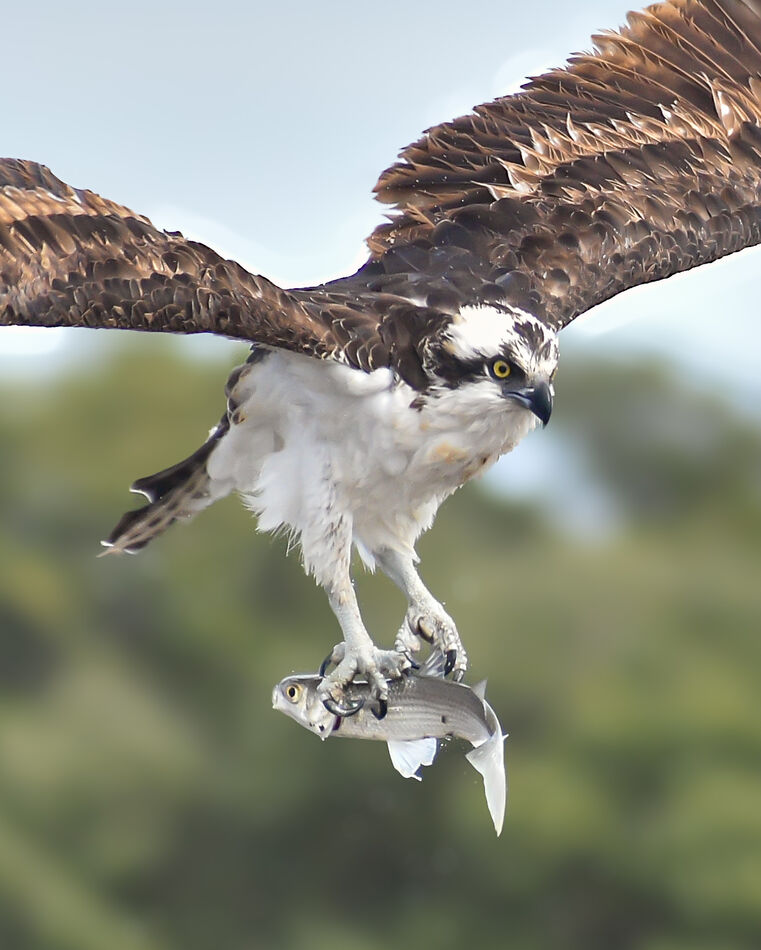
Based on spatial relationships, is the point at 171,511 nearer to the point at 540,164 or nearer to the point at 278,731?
the point at 540,164

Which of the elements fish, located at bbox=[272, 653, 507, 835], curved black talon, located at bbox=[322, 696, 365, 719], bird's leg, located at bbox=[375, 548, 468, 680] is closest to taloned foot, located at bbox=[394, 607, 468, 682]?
bird's leg, located at bbox=[375, 548, 468, 680]

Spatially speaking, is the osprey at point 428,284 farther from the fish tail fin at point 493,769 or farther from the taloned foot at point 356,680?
the fish tail fin at point 493,769

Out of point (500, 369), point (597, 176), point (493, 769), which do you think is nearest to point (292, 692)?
point (493, 769)

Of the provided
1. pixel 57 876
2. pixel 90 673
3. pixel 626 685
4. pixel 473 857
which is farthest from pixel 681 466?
pixel 57 876

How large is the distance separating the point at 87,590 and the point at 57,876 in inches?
118

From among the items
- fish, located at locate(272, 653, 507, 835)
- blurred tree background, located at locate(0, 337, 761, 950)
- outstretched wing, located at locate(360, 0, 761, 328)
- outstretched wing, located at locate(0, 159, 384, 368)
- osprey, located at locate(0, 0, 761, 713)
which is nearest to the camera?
outstretched wing, located at locate(0, 159, 384, 368)

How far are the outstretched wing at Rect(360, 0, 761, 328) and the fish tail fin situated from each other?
123 centimetres

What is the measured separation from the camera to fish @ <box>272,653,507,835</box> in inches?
201

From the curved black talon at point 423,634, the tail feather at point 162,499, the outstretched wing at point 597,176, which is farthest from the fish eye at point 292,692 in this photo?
the outstretched wing at point 597,176

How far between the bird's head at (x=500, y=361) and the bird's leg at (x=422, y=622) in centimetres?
78

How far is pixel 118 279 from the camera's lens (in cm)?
464

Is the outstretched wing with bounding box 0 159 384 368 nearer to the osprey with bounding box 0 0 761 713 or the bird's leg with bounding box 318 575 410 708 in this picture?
the osprey with bounding box 0 0 761 713

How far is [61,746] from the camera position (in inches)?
681

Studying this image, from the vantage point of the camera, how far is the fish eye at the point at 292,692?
5219mm
